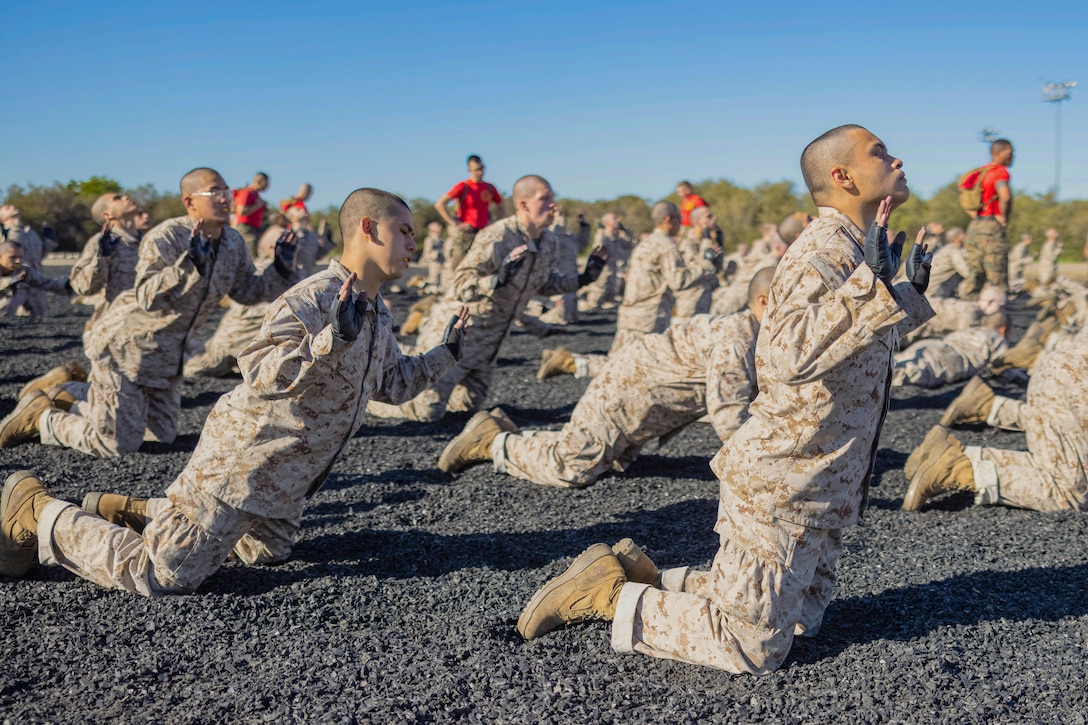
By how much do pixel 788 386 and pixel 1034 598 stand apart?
79.8 inches

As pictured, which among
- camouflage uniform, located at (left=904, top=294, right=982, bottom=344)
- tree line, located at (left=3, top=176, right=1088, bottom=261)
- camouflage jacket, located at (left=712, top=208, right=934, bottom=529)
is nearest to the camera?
camouflage jacket, located at (left=712, top=208, right=934, bottom=529)

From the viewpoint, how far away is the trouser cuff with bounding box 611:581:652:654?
3.37 meters

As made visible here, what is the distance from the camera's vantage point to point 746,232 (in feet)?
175

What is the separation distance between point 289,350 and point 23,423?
4151 mm

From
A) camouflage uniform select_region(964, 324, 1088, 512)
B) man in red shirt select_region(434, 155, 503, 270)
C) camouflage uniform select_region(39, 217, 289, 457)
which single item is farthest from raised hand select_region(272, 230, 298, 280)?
man in red shirt select_region(434, 155, 503, 270)

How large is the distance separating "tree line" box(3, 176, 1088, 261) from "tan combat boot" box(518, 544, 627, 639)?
121 ft

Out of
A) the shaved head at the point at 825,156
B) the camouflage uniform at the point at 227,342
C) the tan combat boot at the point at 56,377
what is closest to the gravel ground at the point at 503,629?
the shaved head at the point at 825,156

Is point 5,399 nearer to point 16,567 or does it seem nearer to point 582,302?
point 16,567

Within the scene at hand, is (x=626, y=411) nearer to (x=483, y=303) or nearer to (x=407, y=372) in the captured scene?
(x=407, y=372)

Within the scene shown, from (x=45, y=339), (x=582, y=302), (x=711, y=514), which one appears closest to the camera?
(x=711, y=514)

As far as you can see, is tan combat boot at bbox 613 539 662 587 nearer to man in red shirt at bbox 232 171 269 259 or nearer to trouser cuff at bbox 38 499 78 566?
trouser cuff at bbox 38 499 78 566

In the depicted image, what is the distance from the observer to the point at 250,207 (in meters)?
15.4

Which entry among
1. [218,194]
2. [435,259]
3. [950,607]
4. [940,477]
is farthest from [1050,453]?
[435,259]

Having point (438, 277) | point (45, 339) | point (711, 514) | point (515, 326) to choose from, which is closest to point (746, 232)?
point (438, 277)
